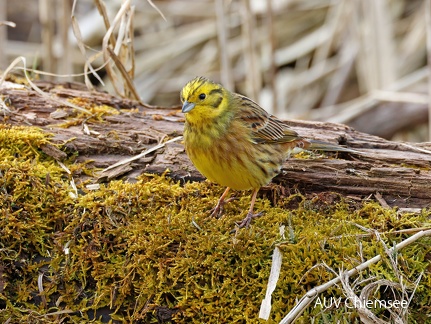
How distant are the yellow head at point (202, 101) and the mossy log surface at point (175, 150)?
1.26 feet

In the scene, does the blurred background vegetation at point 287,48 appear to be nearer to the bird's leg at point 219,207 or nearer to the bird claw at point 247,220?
the bird's leg at point 219,207

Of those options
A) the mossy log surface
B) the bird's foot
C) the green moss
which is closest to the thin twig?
the green moss

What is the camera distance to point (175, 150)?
147 inches

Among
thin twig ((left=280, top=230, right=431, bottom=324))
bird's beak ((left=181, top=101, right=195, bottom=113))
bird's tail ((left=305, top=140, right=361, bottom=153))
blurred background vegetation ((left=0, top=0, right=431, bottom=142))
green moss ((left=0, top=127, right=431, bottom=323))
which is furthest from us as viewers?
blurred background vegetation ((left=0, top=0, right=431, bottom=142))

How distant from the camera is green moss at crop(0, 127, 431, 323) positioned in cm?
284

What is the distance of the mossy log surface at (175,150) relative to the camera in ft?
11.3

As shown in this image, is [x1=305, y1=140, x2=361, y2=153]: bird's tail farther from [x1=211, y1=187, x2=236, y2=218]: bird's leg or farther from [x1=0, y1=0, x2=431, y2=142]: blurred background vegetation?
[x1=0, y1=0, x2=431, y2=142]: blurred background vegetation

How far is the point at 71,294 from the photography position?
2.92 meters

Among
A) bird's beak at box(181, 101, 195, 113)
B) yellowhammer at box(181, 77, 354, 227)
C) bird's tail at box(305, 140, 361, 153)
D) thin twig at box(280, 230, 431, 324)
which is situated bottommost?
thin twig at box(280, 230, 431, 324)

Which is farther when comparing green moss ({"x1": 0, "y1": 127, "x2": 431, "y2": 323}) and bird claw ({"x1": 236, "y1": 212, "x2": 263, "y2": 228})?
bird claw ({"x1": 236, "y1": 212, "x2": 263, "y2": 228})

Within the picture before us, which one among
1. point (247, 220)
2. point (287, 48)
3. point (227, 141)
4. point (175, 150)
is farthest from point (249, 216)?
point (287, 48)

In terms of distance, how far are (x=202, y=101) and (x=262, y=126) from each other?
43 cm

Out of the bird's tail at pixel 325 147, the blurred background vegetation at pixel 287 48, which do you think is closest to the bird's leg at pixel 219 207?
the bird's tail at pixel 325 147

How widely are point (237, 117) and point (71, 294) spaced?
1.34 m
